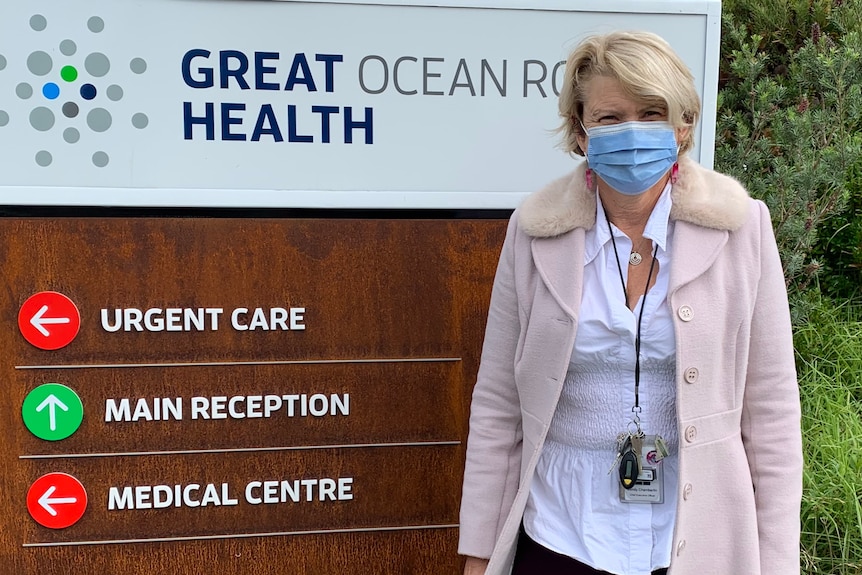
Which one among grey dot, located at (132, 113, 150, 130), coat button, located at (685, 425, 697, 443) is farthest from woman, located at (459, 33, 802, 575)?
grey dot, located at (132, 113, 150, 130)

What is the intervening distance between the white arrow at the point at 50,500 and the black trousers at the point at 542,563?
4.16 feet

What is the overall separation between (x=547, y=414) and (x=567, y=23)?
1181 millimetres

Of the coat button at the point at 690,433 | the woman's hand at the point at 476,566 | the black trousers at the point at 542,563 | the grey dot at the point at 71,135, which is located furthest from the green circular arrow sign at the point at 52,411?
the coat button at the point at 690,433

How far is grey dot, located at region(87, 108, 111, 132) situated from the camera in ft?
6.79

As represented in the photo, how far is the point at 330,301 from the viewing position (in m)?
2.27

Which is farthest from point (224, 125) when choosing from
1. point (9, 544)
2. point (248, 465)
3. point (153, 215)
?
point (9, 544)

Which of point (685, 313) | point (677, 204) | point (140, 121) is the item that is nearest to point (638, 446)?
point (685, 313)

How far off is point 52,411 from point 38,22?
3.28 feet

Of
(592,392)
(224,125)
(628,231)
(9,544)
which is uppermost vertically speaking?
(224,125)

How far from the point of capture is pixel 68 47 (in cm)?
204

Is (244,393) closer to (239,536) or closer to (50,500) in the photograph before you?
(239,536)

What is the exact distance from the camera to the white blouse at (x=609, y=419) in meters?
1.51

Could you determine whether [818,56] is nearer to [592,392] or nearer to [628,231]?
[628,231]

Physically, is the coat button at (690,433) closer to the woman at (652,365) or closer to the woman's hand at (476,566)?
the woman at (652,365)
